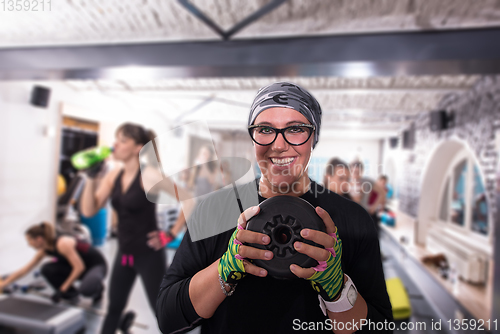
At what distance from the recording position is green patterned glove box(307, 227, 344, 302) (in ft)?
1.37

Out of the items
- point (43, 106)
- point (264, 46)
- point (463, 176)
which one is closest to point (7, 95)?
point (43, 106)

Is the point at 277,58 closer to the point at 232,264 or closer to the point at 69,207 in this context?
the point at 232,264

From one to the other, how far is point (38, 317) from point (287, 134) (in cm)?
272

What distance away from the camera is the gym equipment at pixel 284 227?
394mm

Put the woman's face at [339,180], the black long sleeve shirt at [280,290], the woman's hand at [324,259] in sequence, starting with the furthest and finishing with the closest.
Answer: the woman's face at [339,180], the black long sleeve shirt at [280,290], the woman's hand at [324,259]

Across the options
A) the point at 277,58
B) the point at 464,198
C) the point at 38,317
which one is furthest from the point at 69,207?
the point at 464,198

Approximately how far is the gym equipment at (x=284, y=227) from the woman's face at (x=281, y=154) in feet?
0.20

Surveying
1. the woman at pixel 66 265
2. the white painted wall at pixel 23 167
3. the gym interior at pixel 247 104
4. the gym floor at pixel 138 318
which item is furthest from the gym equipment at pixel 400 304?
the white painted wall at pixel 23 167

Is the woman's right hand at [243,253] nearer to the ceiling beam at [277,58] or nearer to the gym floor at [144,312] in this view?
the gym floor at [144,312]

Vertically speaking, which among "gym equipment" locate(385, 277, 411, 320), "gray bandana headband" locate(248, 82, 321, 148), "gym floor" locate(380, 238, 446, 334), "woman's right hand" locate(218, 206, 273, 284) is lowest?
"gym floor" locate(380, 238, 446, 334)

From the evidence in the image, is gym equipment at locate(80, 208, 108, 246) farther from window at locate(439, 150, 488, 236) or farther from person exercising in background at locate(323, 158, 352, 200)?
window at locate(439, 150, 488, 236)

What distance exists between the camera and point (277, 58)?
203 cm

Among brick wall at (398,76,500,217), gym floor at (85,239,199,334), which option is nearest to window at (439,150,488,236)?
brick wall at (398,76,500,217)

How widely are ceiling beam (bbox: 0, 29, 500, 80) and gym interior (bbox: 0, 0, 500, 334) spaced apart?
0.01 m
